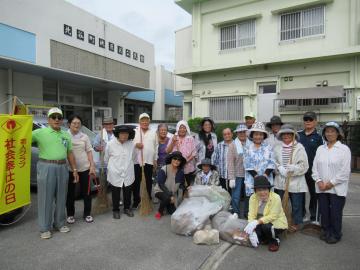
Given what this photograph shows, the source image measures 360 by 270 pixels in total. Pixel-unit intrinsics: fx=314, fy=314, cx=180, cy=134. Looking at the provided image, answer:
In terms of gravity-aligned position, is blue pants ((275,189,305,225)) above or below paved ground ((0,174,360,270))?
above

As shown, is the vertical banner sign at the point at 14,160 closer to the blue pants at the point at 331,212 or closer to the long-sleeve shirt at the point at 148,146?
the long-sleeve shirt at the point at 148,146

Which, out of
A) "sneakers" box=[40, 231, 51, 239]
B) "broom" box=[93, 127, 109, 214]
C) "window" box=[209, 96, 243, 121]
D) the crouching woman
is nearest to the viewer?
the crouching woman

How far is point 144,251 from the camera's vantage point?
397 centimetres

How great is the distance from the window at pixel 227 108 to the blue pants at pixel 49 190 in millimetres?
10062

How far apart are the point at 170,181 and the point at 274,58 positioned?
8.62m

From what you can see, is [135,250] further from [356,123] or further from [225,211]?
[356,123]

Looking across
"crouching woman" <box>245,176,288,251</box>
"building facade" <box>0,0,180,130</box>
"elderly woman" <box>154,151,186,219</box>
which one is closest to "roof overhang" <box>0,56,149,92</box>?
"building facade" <box>0,0,180,130</box>

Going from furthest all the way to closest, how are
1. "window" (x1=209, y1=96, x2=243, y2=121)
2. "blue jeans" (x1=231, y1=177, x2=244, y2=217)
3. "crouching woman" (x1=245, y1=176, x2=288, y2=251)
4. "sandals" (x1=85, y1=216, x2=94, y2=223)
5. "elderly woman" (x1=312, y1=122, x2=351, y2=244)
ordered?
"window" (x1=209, y1=96, x2=243, y2=121), "blue jeans" (x1=231, y1=177, x2=244, y2=217), "sandals" (x1=85, y1=216, x2=94, y2=223), "elderly woman" (x1=312, y1=122, x2=351, y2=244), "crouching woman" (x1=245, y1=176, x2=288, y2=251)

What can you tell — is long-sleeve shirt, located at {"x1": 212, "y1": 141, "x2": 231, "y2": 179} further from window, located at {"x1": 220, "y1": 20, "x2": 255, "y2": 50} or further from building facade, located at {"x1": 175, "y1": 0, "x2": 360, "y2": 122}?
window, located at {"x1": 220, "y1": 20, "x2": 255, "y2": 50}

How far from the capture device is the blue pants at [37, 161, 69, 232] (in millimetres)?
4336

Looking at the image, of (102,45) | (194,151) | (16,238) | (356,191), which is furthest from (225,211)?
(102,45)

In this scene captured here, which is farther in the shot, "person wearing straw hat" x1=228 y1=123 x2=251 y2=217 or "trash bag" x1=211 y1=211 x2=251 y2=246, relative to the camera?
"person wearing straw hat" x1=228 y1=123 x2=251 y2=217

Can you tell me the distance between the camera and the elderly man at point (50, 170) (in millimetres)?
4344

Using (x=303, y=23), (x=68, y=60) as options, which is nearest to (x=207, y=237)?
(x=303, y=23)
